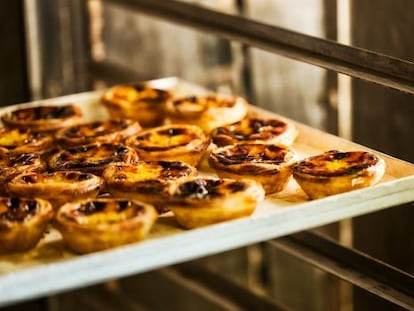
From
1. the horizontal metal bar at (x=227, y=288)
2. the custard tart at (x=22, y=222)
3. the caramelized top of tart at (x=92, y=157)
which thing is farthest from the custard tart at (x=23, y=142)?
the horizontal metal bar at (x=227, y=288)

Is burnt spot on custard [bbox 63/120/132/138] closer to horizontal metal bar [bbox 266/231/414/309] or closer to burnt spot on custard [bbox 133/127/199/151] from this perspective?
burnt spot on custard [bbox 133/127/199/151]

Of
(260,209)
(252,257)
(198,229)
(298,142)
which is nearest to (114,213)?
(198,229)

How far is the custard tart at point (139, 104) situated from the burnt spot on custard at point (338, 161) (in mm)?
671

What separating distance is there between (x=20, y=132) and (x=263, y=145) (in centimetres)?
64

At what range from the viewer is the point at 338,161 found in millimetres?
2105

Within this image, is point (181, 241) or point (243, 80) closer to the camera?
point (181, 241)

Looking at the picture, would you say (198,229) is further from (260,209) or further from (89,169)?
(89,169)

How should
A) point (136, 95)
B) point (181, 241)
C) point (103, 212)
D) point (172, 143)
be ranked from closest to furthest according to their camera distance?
point (181, 241) < point (103, 212) < point (172, 143) < point (136, 95)

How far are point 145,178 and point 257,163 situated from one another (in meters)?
0.24

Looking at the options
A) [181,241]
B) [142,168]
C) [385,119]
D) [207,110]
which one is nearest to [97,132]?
[207,110]

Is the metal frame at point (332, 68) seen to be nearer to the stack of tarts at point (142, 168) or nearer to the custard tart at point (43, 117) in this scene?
the stack of tarts at point (142, 168)

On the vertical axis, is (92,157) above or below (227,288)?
above

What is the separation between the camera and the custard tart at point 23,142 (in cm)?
235

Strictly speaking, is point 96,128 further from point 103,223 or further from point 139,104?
point 103,223
